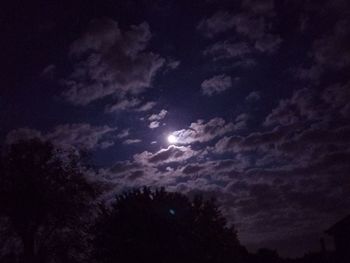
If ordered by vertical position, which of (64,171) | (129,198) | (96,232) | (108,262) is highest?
(64,171)

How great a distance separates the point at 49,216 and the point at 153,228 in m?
10.7

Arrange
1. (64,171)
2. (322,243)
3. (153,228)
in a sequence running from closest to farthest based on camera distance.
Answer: (153,228) → (64,171) → (322,243)

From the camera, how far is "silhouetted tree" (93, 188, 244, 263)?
36875mm

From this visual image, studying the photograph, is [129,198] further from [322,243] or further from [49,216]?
[322,243]

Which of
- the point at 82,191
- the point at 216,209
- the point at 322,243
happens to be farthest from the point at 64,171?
the point at 322,243

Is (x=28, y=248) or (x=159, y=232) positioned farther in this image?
(x=28, y=248)

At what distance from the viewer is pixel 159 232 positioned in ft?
123

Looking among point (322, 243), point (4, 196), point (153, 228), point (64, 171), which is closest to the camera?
point (153, 228)

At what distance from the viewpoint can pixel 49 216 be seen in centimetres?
4178

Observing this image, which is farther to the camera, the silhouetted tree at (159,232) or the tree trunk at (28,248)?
the tree trunk at (28,248)

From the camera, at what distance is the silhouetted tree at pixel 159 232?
3688 cm

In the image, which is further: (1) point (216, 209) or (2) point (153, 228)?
(1) point (216, 209)

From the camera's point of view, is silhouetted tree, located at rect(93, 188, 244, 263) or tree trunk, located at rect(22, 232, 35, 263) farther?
tree trunk, located at rect(22, 232, 35, 263)

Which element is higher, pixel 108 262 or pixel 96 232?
pixel 96 232
